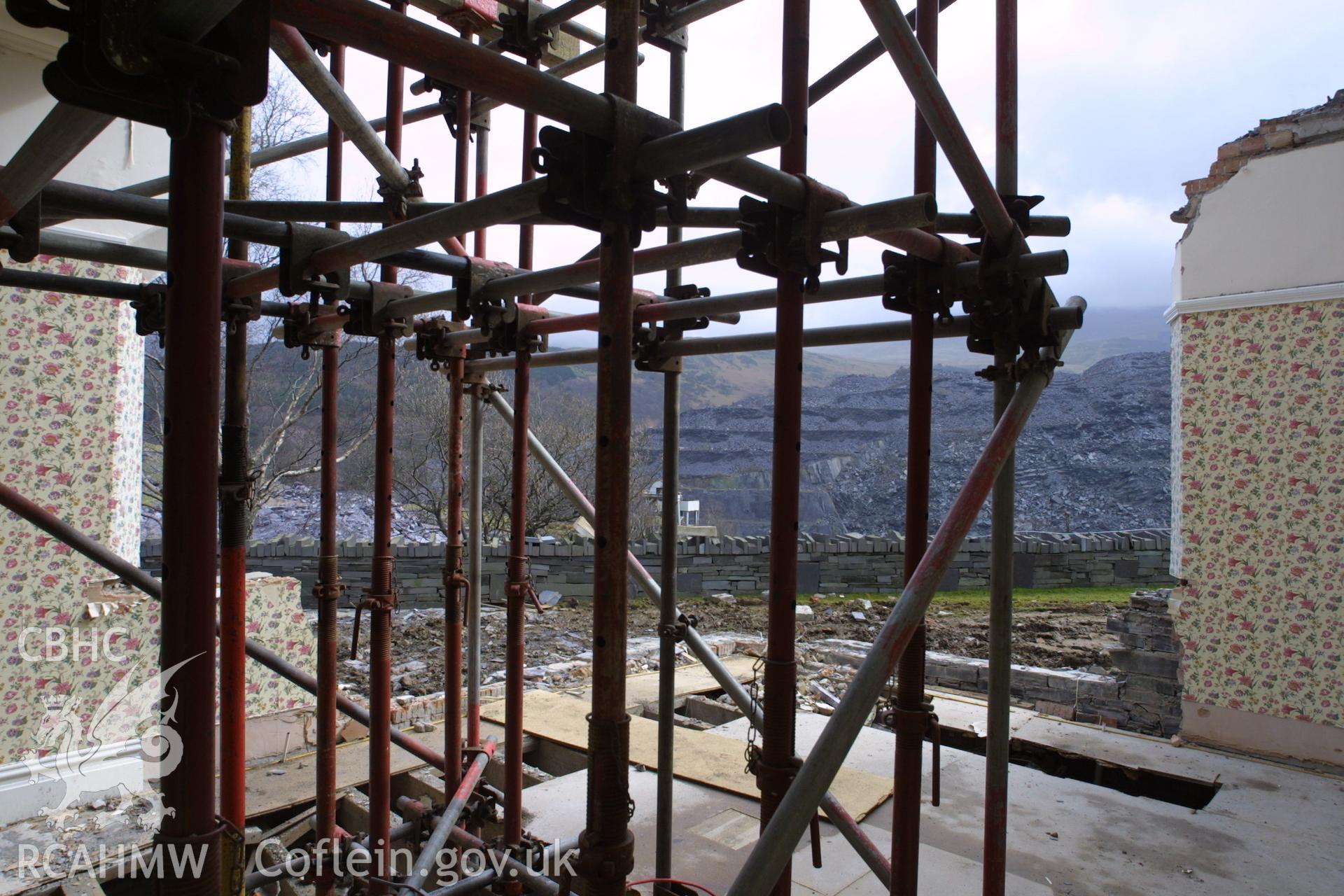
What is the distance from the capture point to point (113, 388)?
15.9 ft

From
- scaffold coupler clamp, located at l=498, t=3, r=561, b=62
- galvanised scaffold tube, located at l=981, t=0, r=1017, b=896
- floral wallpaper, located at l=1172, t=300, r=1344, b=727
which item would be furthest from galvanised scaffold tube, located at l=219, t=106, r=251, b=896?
floral wallpaper, located at l=1172, t=300, r=1344, b=727

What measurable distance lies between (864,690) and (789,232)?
103cm

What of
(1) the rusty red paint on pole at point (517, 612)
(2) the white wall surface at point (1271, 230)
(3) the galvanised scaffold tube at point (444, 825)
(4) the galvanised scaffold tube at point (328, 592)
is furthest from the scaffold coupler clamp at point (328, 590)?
(2) the white wall surface at point (1271, 230)

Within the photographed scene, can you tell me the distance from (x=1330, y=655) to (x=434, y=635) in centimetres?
841

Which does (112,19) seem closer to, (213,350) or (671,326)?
(213,350)

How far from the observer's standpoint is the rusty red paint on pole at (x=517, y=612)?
336 cm

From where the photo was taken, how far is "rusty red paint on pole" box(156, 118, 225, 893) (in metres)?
1.06

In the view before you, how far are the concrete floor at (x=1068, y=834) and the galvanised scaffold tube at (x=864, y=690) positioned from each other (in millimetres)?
2255

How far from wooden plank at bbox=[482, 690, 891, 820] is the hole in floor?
1234mm

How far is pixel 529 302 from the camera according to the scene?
4113 millimetres

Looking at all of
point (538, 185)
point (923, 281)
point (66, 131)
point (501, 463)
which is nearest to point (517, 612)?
point (923, 281)

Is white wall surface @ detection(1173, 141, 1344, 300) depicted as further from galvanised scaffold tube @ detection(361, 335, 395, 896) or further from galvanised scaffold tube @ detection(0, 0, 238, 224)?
galvanised scaffold tube @ detection(0, 0, 238, 224)

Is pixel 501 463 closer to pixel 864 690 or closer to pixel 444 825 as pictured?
pixel 444 825

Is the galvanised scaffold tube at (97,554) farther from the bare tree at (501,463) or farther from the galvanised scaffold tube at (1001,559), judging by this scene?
the bare tree at (501,463)
